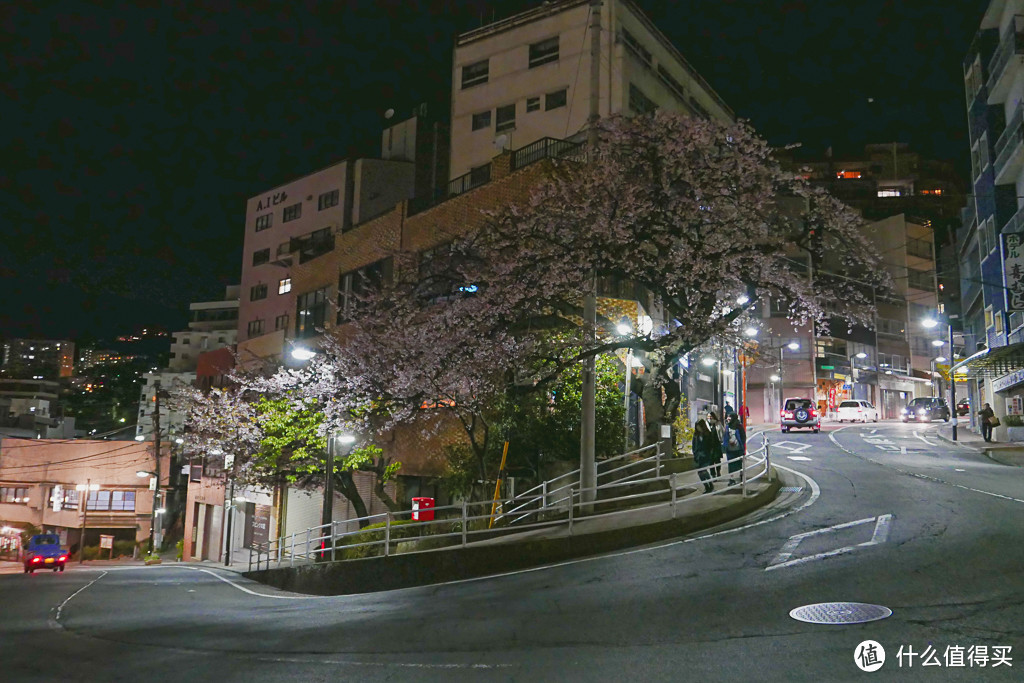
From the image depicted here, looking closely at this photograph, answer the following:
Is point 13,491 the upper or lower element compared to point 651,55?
lower

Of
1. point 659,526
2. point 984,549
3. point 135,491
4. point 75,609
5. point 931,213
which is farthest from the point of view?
point 931,213

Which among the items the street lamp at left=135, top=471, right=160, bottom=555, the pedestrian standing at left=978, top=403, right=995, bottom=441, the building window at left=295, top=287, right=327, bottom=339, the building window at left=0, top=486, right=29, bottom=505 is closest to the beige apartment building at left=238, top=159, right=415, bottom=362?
the building window at left=295, top=287, right=327, bottom=339

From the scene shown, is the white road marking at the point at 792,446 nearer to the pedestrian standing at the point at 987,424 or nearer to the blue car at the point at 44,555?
the pedestrian standing at the point at 987,424

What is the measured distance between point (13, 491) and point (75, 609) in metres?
43.0

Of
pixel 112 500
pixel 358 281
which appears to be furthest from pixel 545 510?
pixel 112 500

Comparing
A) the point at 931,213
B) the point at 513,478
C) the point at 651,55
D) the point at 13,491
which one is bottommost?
the point at 13,491

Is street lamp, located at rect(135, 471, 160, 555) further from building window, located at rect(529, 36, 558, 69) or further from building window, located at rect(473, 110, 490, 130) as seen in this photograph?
building window, located at rect(529, 36, 558, 69)

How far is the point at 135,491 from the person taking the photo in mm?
50750

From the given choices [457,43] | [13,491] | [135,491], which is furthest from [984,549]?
[13,491]

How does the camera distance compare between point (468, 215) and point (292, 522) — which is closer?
point (468, 215)

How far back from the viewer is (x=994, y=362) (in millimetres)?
33906

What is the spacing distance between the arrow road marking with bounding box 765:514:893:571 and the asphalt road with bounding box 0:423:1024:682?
53mm

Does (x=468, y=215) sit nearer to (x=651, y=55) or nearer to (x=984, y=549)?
(x=651, y=55)

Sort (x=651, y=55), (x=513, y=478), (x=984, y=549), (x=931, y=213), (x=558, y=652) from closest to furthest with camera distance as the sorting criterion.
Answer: (x=558, y=652) → (x=984, y=549) → (x=513, y=478) → (x=651, y=55) → (x=931, y=213)
